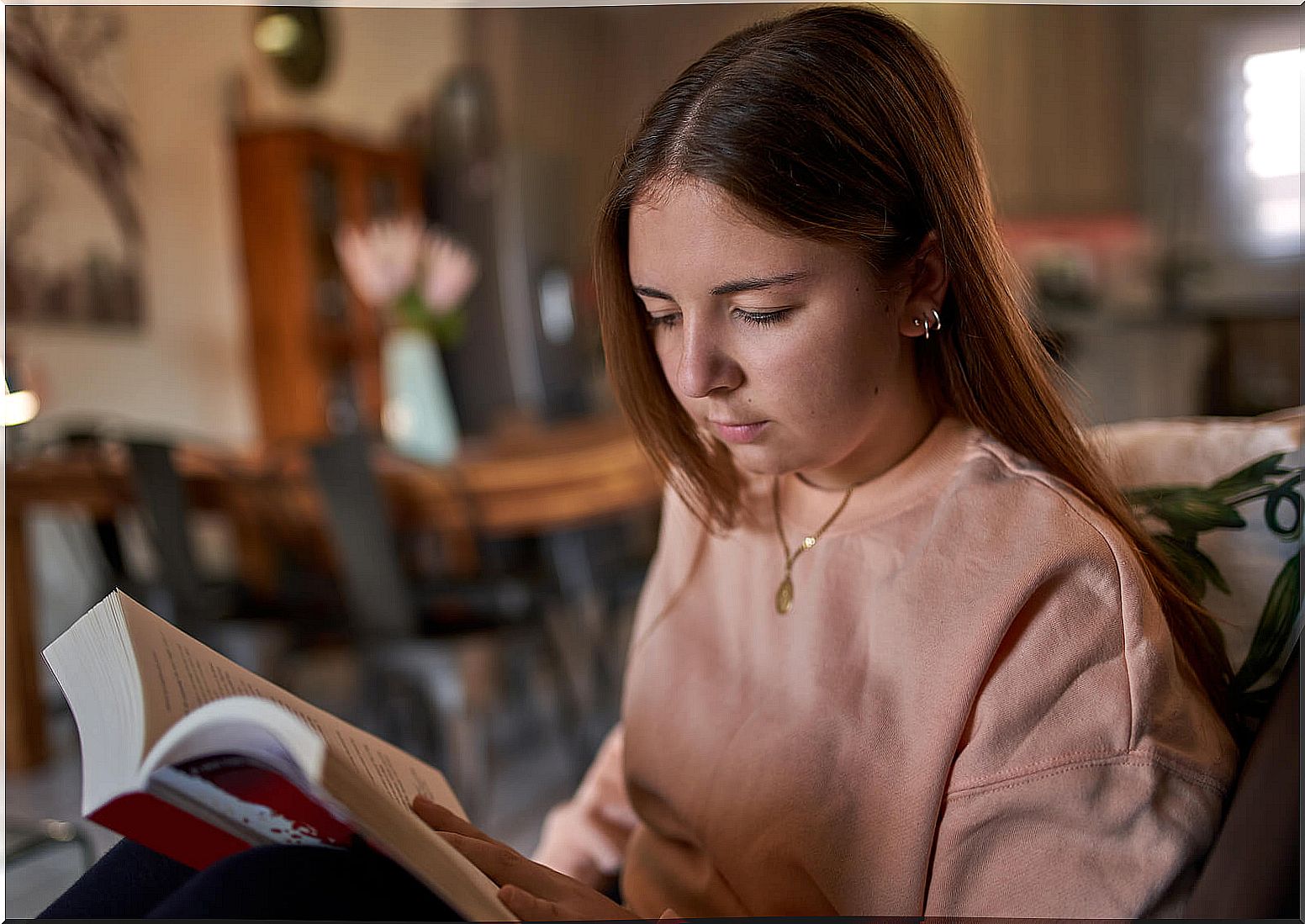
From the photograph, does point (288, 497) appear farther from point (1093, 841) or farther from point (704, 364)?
point (1093, 841)

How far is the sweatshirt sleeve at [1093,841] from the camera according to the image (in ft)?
1.94

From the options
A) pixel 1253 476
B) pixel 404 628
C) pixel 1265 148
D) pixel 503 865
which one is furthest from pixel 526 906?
pixel 1265 148

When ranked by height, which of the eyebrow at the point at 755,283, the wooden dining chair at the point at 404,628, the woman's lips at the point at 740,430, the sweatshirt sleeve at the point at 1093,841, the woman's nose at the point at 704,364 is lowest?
the wooden dining chair at the point at 404,628

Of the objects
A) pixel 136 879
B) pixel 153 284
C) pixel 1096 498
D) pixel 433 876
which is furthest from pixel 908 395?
pixel 153 284

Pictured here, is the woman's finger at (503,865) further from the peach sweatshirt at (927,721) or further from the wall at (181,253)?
the wall at (181,253)

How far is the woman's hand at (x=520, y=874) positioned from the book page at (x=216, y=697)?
0.02m

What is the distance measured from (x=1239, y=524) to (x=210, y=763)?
0.66m

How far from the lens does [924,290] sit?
71 cm

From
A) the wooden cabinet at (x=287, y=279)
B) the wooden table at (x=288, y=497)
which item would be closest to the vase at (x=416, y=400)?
the wooden table at (x=288, y=497)

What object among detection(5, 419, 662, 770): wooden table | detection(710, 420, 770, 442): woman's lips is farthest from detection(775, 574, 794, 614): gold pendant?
detection(5, 419, 662, 770): wooden table

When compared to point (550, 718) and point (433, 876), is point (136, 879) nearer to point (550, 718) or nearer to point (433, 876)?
point (433, 876)

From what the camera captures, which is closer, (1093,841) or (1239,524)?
(1093,841)

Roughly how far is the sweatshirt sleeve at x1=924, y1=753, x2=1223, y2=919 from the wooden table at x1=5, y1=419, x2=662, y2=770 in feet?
5.20

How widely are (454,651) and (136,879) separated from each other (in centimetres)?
148
